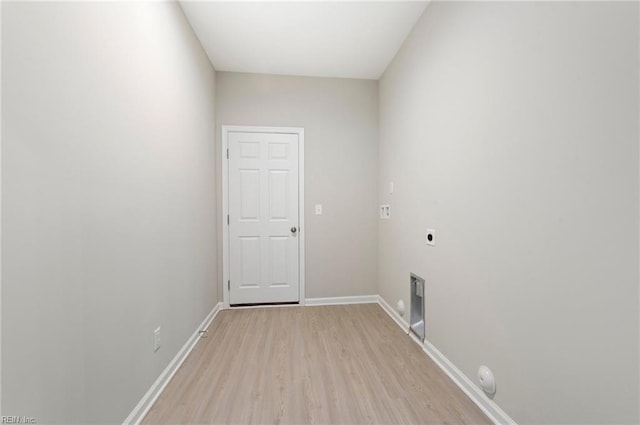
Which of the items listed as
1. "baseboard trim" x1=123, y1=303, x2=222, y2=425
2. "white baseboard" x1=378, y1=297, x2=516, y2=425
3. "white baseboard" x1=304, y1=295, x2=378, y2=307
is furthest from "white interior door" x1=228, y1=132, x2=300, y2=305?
"white baseboard" x1=378, y1=297, x2=516, y2=425

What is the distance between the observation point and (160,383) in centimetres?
160

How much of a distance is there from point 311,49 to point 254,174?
1.42 metres

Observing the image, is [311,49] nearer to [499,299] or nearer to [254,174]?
[254,174]

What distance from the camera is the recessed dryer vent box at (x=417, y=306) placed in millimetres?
2123

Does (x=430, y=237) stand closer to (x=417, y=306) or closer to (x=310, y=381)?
(x=417, y=306)

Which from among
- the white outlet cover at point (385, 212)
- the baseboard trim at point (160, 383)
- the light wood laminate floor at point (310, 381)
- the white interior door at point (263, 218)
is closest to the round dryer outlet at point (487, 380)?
the light wood laminate floor at point (310, 381)

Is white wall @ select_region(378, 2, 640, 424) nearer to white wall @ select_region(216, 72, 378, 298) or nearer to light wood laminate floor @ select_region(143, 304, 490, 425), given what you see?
light wood laminate floor @ select_region(143, 304, 490, 425)

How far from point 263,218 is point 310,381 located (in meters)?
1.79

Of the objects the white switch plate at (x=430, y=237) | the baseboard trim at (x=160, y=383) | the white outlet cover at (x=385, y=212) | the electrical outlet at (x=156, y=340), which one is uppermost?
the white outlet cover at (x=385, y=212)

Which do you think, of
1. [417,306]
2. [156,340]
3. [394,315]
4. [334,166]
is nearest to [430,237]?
[417,306]

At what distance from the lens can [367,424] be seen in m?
1.36

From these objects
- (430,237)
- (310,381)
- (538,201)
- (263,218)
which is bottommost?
(310,381)

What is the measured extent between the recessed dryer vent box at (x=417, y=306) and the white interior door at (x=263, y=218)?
1343 millimetres

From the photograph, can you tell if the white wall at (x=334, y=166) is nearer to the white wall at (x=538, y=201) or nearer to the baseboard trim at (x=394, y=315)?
the baseboard trim at (x=394, y=315)
